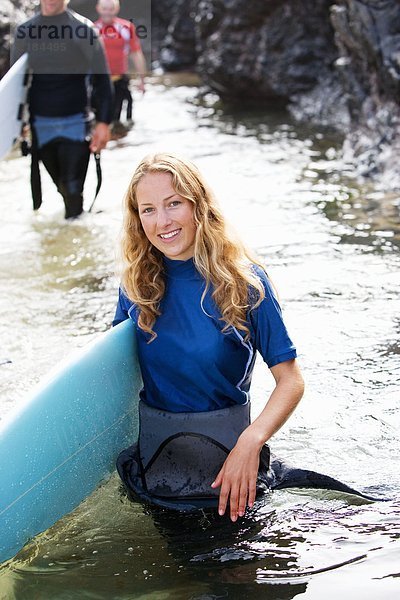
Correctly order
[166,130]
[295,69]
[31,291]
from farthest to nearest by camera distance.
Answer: [295,69], [166,130], [31,291]

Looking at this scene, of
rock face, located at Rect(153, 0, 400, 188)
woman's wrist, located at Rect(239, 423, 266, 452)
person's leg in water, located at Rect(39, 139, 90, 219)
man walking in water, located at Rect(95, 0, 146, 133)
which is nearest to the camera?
woman's wrist, located at Rect(239, 423, 266, 452)

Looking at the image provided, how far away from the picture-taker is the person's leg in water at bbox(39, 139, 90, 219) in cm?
640

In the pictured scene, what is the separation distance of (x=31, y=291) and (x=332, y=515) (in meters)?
2.92

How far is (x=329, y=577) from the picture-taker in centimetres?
273

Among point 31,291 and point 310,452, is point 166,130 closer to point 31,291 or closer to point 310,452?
point 31,291

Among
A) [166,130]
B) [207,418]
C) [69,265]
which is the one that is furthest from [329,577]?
[166,130]

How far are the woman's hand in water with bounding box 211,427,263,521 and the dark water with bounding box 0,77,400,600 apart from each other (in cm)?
19

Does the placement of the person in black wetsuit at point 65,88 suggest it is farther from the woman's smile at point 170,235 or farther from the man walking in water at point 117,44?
the woman's smile at point 170,235

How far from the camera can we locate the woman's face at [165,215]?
9.23 ft

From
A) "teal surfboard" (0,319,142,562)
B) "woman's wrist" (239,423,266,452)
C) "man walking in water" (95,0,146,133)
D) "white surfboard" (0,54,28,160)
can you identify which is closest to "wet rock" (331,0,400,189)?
"man walking in water" (95,0,146,133)

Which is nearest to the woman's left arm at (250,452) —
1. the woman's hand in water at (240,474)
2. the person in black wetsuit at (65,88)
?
the woman's hand in water at (240,474)

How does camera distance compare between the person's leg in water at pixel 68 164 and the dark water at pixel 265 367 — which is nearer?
the dark water at pixel 265 367

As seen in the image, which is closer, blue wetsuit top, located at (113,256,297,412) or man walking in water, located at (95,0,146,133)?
blue wetsuit top, located at (113,256,297,412)

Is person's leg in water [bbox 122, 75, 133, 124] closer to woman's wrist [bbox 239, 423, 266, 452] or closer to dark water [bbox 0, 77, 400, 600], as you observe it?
dark water [bbox 0, 77, 400, 600]
